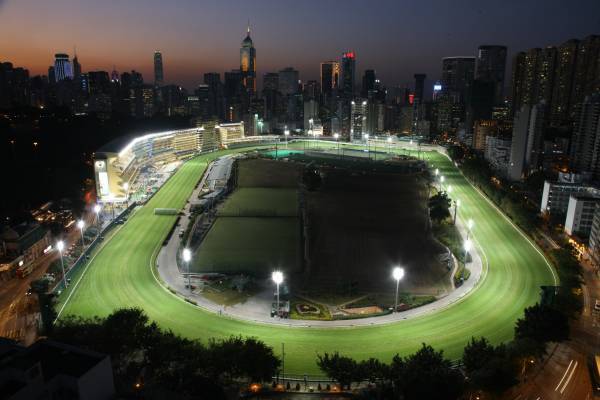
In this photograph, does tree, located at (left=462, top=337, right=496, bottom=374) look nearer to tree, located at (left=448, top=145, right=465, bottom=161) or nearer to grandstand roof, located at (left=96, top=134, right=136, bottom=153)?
grandstand roof, located at (left=96, top=134, right=136, bottom=153)

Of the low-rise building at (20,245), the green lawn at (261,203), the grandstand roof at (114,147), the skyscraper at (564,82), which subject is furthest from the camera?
the skyscraper at (564,82)

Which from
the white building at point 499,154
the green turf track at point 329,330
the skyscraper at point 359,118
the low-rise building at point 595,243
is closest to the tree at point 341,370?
the green turf track at point 329,330

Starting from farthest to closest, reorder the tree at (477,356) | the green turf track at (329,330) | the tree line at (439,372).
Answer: the green turf track at (329,330) < the tree at (477,356) < the tree line at (439,372)

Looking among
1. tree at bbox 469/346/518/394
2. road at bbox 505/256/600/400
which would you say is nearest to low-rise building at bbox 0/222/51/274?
tree at bbox 469/346/518/394

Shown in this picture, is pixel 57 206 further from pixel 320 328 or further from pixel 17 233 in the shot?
pixel 320 328

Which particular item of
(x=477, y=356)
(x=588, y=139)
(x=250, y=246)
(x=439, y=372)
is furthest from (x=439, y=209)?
(x=588, y=139)

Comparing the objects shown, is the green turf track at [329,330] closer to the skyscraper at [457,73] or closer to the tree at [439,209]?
the tree at [439,209]

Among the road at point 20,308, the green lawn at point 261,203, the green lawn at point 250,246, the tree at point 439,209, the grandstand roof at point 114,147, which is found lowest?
the road at point 20,308
